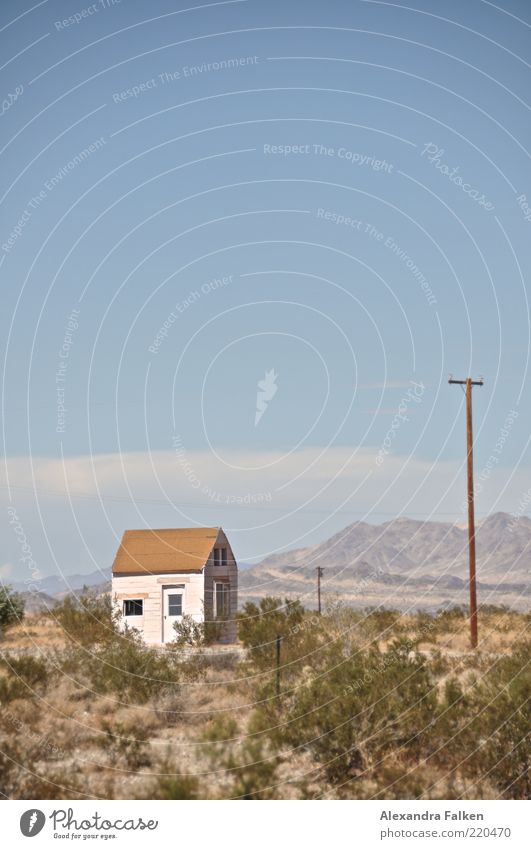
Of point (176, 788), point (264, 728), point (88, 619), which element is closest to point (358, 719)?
point (264, 728)

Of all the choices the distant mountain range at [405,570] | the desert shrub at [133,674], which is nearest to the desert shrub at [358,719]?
the desert shrub at [133,674]

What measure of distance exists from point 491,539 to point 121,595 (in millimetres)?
147209

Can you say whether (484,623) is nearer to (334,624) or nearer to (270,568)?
(334,624)

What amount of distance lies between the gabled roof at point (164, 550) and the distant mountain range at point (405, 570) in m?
29.1

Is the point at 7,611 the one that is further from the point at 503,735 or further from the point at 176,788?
the point at 176,788

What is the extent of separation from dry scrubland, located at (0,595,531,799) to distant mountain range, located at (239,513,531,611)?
2603 inches

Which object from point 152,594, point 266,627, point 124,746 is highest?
point 152,594

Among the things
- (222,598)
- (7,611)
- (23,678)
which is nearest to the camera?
(23,678)

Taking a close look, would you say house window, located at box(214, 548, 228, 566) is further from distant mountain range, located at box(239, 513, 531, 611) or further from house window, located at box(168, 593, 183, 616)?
distant mountain range, located at box(239, 513, 531, 611)

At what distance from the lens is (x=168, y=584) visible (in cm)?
3969

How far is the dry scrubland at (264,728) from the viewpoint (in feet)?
55.9

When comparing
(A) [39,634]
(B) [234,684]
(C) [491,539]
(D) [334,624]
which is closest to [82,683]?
(B) [234,684]

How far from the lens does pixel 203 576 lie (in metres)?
39.4

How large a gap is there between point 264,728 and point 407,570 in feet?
489
